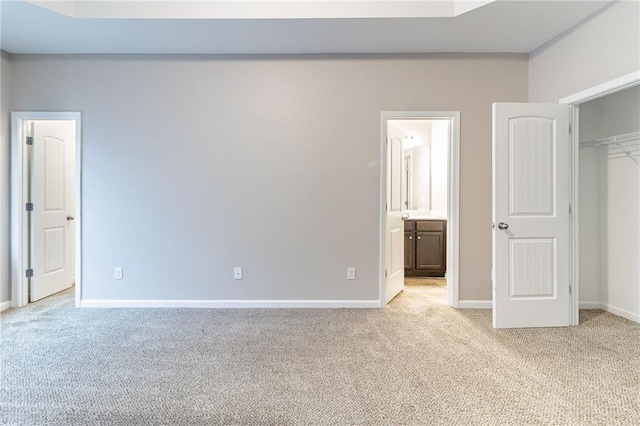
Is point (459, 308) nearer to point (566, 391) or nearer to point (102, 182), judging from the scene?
point (566, 391)

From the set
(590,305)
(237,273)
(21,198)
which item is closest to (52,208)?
(21,198)

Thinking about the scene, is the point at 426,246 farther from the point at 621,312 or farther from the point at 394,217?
the point at 621,312

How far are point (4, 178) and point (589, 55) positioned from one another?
575 centimetres

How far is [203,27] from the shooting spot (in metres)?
3.06

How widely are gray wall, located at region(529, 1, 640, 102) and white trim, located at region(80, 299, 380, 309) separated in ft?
9.05

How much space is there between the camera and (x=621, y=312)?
3.34m

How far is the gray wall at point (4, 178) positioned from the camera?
3561mm

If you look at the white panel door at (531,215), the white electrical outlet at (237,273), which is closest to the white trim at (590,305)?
the white panel door at (531,215)

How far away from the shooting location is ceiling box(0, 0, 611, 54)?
285 cm

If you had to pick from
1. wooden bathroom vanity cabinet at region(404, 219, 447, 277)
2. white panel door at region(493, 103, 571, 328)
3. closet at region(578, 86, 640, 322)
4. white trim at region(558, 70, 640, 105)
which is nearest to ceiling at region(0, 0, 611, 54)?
white trim at region(558, 70, 640, 105)

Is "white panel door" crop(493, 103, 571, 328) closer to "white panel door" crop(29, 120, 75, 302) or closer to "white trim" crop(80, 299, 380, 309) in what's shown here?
"white trim" crop(80, 299, 380, 309)

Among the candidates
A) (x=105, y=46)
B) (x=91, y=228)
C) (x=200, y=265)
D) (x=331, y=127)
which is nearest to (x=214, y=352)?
(x=200, y=265)

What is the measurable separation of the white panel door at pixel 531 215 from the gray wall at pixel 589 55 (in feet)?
1.01

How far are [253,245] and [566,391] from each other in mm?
2822
